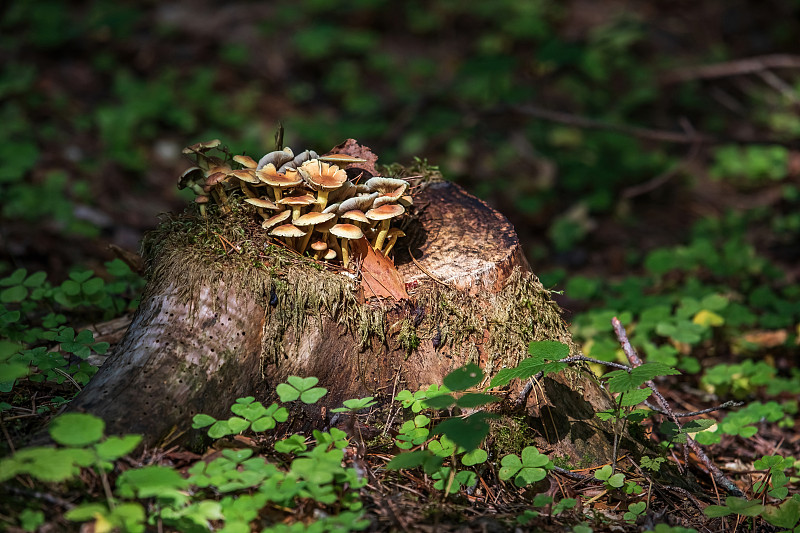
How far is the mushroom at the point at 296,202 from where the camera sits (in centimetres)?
251

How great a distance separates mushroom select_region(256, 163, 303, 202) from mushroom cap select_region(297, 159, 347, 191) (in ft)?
0.11

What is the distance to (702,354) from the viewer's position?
15.2 feet

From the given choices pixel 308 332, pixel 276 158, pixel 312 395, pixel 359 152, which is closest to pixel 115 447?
pixel 312 395

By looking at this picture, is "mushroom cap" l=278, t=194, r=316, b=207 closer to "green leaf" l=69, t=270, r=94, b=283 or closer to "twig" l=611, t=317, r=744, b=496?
"green leaf" l=69, t=270, r=94, b=283

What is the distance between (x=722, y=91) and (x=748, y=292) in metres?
5.10

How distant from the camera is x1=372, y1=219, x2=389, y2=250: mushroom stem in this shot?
2684 mm

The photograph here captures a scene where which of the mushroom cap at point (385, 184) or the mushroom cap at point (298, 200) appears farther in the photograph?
the mushroom cap at point (385, 184)

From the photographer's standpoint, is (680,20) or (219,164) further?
(680,20)

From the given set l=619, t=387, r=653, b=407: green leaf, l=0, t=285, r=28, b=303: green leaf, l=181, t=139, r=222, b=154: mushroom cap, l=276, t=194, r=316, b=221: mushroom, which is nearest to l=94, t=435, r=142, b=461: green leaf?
l=276, t=194, r=316, b=221: mushroom

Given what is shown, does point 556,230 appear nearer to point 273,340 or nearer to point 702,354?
point 702,354

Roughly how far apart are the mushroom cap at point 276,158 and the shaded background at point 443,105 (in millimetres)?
3429

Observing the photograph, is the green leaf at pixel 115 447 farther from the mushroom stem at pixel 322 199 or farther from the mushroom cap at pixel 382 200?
the mushroom cap at pixel 382 200

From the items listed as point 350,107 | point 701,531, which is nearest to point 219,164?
point 701,531

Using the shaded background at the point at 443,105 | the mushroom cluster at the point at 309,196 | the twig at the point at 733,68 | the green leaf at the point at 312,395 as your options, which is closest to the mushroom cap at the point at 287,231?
the mushroom cluster at the point at 309,196
